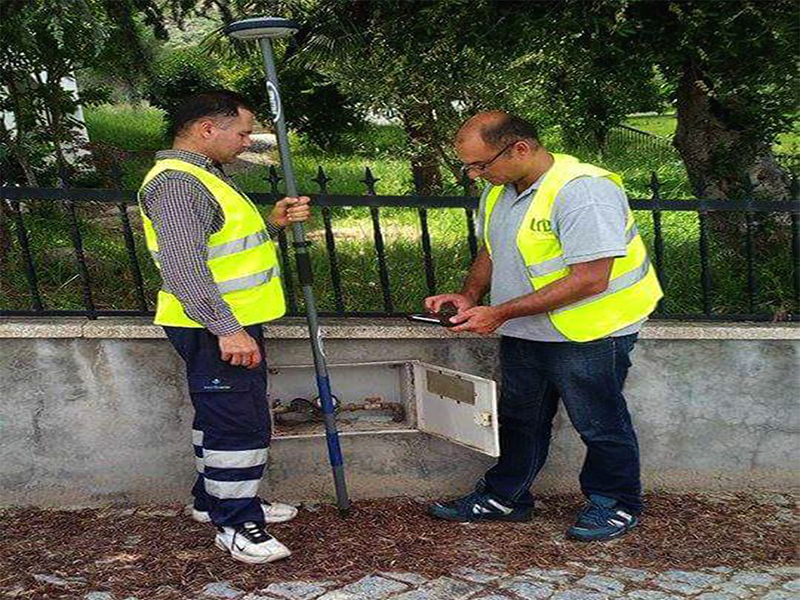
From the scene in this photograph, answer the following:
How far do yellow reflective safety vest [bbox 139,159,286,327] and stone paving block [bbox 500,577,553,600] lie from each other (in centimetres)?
130

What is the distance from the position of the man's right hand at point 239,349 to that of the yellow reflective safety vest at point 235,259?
11cm

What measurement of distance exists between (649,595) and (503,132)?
171cm

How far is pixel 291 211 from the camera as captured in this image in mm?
3398

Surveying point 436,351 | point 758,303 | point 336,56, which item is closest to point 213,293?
point 436,351

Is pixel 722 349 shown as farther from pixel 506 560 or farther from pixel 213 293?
pixel 213 293

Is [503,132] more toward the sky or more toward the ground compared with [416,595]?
more toward the sky

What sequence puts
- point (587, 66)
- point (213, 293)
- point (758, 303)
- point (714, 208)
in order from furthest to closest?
point (587, 66)
point (758, 303)
point (714, 208)
point (213, 293)

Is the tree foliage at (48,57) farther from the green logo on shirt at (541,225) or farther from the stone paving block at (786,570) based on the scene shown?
the stone paving block at (786,570)

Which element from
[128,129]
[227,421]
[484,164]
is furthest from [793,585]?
[128,129]

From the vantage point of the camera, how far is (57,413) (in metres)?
3.93

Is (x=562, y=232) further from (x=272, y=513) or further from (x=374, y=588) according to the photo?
(x=272, y=513)

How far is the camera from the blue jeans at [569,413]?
3.31 meters

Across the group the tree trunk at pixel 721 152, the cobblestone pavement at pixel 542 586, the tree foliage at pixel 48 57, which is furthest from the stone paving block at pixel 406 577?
the tree trunk at pixel 721 152

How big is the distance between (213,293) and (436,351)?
3.85 feet
